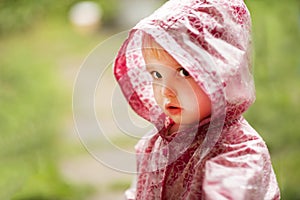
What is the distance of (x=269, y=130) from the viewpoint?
2.04 meters

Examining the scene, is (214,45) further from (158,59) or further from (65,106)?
(65,106)

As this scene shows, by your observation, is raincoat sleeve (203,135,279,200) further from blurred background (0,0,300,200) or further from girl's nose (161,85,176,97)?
blurred background (0,0,300,200)

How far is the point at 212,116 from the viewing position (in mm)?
844

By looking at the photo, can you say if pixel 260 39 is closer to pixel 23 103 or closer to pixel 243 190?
pixel 23 103

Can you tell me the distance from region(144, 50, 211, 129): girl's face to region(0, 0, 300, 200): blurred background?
23.3 inches

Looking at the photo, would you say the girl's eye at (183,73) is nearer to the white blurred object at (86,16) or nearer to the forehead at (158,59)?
the forehead at (158,59)

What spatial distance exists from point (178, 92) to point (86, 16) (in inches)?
94.0

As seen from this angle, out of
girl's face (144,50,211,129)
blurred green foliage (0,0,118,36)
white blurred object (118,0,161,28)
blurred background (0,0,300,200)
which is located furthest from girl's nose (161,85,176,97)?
white blurred object (118,0,161,28)

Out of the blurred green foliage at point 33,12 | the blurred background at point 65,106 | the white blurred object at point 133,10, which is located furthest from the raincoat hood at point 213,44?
the white blurred object at point 133,10

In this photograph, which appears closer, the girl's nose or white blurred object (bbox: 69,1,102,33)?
the girl's nose

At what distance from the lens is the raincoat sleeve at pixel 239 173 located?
79 centimetres

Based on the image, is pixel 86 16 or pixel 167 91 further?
pixel 86 16

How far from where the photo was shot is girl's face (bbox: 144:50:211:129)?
83 cm

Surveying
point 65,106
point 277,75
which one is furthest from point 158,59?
point 65,106
